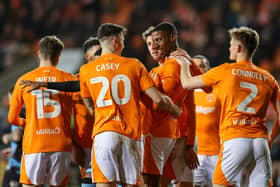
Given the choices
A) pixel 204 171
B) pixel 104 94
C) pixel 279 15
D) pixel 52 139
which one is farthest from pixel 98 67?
pixel 279 15

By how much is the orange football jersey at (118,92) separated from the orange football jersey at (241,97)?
72 centimetres

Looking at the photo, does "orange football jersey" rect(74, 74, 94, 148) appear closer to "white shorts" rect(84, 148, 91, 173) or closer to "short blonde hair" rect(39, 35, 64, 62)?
"white shorts" rect(84, 148, 91, 173)

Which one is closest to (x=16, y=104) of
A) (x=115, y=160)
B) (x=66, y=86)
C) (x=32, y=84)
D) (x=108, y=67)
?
(x=32, y=84)

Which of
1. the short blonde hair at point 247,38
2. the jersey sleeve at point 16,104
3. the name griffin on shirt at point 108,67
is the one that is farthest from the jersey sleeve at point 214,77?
the jersey sleeve at point 16,104

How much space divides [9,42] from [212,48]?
257 inches

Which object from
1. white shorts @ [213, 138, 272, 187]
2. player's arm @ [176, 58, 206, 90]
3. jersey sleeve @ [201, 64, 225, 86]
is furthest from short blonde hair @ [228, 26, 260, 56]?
→ white shorts @ [213, 138, 272, 187]

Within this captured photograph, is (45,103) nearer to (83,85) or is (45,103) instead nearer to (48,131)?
(48,131)

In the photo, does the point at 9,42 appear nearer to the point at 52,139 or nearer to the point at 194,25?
the point at 194,25

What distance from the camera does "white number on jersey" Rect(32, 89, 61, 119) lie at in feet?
19.2

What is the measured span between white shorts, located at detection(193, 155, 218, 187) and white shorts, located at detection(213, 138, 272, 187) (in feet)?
6.80

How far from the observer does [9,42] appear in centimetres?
1617

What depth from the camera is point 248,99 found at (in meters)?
5.29

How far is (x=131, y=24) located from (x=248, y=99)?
9350mm

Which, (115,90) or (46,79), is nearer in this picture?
(115,90)
